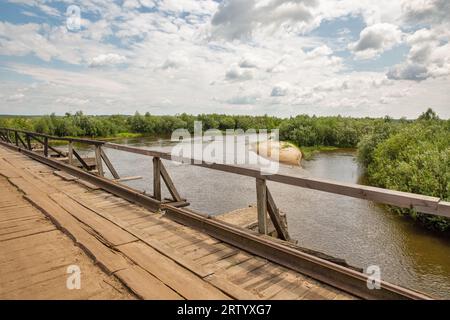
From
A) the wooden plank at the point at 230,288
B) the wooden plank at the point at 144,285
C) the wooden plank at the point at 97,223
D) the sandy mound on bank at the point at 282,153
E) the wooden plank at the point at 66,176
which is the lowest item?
the sandy mound on bank at the point at 282,153

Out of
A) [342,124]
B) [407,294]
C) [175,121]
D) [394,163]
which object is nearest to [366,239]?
[394,163]

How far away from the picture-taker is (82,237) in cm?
400

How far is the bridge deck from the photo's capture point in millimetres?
2828

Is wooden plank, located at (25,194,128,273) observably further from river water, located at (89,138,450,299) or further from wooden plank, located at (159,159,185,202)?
river water, located at (89,138,450,299)

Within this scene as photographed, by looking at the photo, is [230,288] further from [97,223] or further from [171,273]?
[97,223]

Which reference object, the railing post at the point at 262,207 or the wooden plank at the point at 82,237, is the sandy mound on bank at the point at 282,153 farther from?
the railing post at the point at 262,207

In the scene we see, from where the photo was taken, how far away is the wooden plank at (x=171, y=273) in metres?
2.78

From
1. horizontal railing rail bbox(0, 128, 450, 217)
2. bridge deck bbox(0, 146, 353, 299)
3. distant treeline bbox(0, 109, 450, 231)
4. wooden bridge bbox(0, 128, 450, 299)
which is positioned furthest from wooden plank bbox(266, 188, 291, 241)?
distant treeline bbox(0, 109, 450, 231)

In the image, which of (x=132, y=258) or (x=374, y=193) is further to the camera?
(x=132, y=258)

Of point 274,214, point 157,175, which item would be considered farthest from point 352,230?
point 157,175

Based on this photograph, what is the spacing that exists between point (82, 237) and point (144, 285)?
1589 mm

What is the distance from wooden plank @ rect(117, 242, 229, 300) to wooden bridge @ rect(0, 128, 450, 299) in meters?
0.01

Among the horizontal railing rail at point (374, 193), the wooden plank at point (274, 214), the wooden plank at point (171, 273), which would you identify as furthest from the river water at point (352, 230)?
the wooden plank at point (171, 273)

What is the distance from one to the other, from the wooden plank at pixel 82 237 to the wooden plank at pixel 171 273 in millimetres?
169
